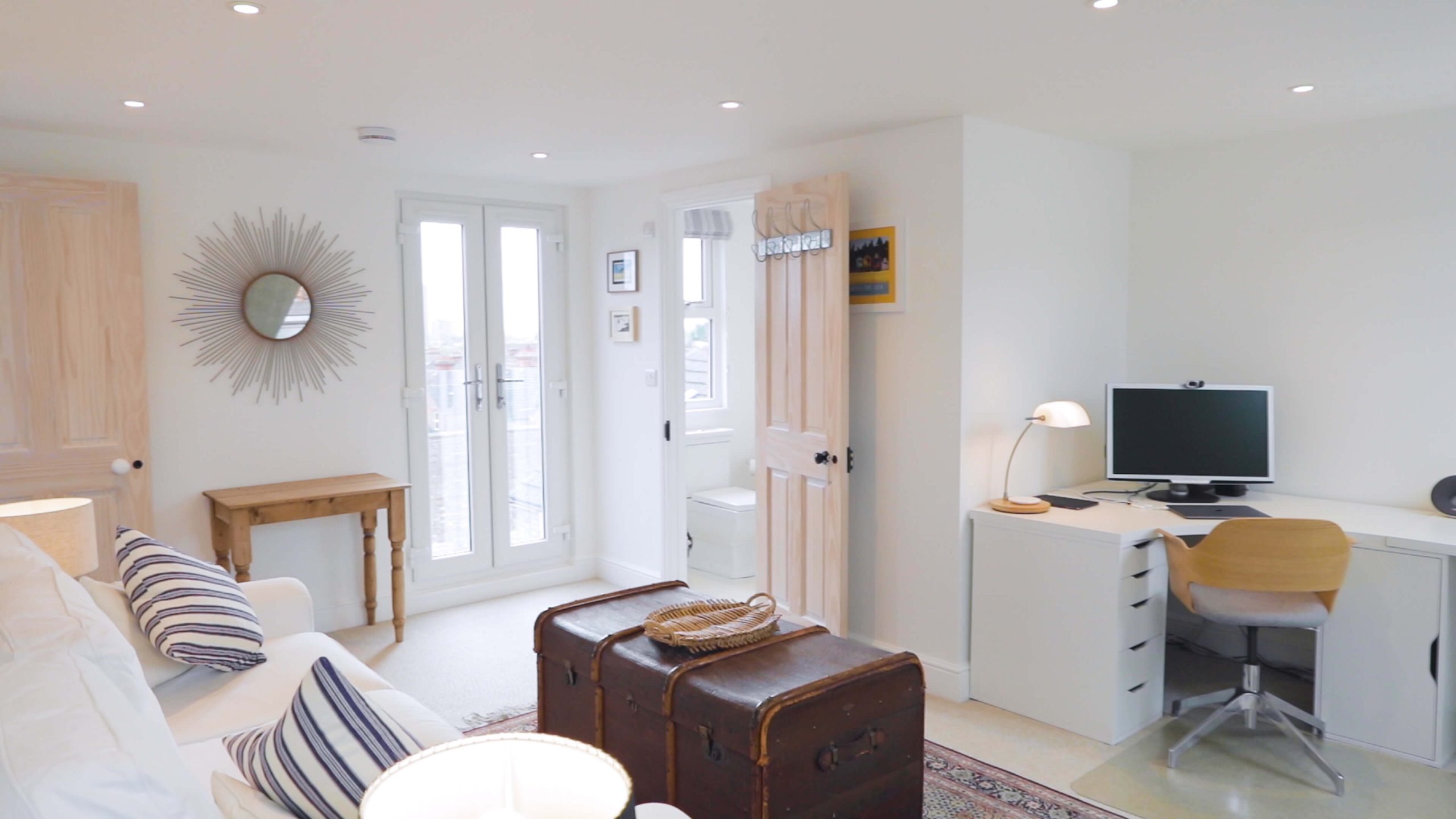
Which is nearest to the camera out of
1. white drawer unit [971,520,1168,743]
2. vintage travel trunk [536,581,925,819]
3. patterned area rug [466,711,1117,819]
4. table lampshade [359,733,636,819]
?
table lampshade [359,733,636,819]

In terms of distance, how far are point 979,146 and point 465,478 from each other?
10.2ft

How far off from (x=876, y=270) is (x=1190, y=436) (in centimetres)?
144

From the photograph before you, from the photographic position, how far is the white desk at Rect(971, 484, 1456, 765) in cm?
314

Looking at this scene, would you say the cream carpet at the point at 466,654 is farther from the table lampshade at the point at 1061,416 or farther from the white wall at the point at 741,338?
the table lampshade at the point at 1061,416

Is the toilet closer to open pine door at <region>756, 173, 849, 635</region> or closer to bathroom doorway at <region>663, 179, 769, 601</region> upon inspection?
bathroom doorway at <region>663, 179, 769, 601</region>

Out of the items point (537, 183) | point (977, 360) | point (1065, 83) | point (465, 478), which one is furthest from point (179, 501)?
point (1065, 83)

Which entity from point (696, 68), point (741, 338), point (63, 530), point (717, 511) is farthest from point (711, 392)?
point (63, 530)

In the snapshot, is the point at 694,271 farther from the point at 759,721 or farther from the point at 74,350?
the point at 759,721

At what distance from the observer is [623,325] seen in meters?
5.23

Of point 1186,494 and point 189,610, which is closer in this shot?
point 189,610

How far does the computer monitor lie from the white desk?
182 mm

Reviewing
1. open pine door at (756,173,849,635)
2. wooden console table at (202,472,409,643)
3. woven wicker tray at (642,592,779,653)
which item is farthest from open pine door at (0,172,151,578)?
open pine door at (756,173,849,635)

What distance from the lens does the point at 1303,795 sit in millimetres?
2947

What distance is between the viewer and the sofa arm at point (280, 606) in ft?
10.1
